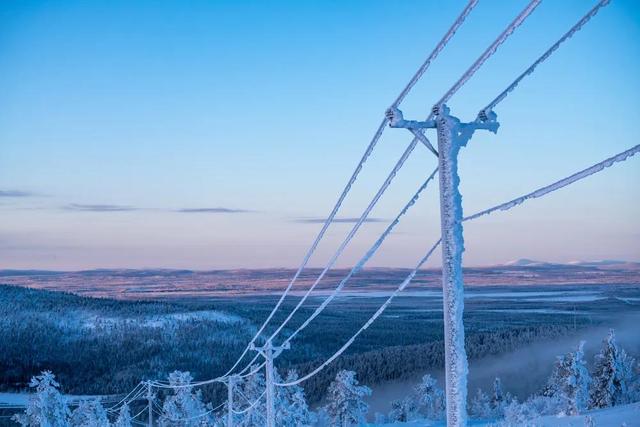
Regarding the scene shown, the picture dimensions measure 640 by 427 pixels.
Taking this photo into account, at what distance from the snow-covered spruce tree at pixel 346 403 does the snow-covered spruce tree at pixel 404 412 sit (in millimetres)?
14088

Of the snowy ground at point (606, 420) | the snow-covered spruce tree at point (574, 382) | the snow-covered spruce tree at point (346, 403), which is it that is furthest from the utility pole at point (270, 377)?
the snow-covered spruce tree at point (346, 403)

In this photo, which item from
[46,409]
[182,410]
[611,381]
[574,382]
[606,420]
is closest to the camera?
[606,420]

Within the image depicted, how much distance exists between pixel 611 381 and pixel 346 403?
74.3ft

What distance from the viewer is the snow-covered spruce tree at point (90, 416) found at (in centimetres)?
5312

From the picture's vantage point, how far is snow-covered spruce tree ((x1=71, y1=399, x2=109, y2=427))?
53125 millimetres

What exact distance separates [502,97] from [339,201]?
477 centimetres

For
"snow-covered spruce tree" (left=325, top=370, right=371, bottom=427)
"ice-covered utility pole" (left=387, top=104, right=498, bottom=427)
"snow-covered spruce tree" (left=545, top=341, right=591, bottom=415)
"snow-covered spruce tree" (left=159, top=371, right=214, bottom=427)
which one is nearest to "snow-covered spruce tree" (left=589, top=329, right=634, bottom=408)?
"snow-covered spruce tree" (left=545, top=341, right=591, bottom=415)

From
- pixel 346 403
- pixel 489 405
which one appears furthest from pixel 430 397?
pixel 346 403

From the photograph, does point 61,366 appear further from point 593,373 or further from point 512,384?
point 593,373

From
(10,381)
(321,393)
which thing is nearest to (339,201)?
(321,393)

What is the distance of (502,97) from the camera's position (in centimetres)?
721

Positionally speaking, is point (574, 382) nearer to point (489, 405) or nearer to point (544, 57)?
point (489, 405)

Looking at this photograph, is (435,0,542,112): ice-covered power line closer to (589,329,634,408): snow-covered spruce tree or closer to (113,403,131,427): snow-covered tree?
(113,403,131,427): snow-covered tree

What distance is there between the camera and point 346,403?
6016cm
